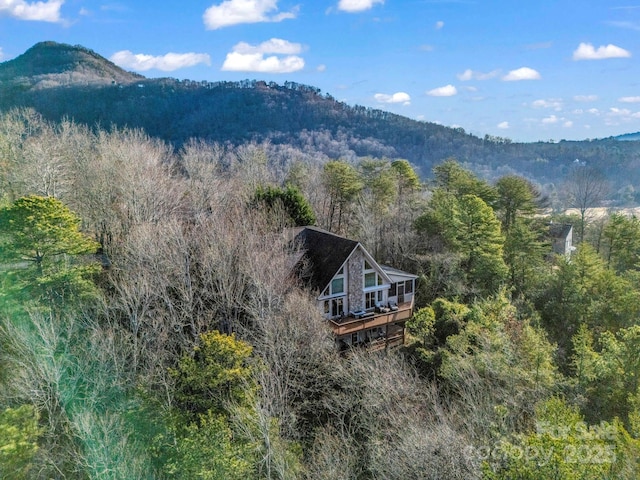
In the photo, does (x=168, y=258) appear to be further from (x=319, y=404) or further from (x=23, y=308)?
(x=319, y=404)

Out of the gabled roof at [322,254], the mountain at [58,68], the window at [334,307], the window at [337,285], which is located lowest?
the window at [334,307]

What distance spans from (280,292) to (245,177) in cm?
Answer: 2292

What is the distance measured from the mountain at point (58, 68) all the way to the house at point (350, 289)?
82543 mm

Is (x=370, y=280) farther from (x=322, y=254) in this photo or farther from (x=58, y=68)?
(x=58, y=68)

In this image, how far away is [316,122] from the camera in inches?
3765

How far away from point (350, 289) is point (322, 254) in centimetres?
267

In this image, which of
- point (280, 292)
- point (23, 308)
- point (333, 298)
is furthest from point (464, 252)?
point (23, 308)

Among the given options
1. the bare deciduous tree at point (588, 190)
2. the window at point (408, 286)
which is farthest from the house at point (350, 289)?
the bare deciduous tree at point (588, 190)

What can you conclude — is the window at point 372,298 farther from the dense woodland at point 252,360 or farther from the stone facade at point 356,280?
the dense woodland at point 252,360

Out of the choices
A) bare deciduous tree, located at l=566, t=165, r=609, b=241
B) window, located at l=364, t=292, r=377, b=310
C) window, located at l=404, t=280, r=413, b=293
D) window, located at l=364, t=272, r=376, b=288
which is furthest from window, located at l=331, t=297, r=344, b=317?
bare deciduous tree, located at l=566, t=165, r=609, b=241

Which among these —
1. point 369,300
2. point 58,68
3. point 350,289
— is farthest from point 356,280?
point 58,68

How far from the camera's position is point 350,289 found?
24.3m

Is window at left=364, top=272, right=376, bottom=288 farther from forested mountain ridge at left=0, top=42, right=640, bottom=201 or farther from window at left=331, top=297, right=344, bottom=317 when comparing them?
forested mountain ridge at left=0, top=42, right=640, bottom=201

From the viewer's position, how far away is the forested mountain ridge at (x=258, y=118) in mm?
79875
